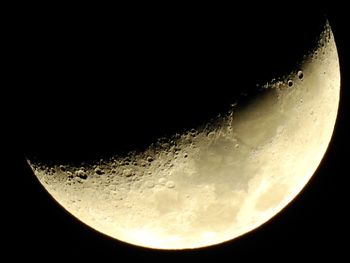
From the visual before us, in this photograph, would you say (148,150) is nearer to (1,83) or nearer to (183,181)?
(183,181)

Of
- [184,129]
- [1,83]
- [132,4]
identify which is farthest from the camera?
[1,83]

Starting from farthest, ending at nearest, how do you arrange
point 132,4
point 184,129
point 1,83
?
1. point 1,83
2. point 184,129
3. point 132,4

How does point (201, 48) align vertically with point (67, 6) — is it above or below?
below

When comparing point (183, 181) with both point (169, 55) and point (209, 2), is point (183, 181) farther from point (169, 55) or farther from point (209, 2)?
point (209, 2)

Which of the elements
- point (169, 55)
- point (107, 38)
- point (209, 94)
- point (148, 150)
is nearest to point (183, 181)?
point (148, 150)

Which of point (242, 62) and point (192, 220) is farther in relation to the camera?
point (192, 220)

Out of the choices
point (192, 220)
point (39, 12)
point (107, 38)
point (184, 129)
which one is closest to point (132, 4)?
point (107, 38)

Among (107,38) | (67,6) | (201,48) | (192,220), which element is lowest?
(192,220)
